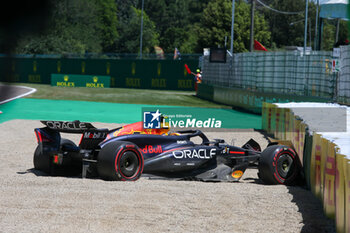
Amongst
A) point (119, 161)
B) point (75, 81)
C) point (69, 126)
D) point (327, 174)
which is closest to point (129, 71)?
point (75, 81)

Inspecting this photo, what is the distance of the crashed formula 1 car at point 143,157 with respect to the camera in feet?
25.5

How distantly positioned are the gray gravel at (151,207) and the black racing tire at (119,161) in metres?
0.20

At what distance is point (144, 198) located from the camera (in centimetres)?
659

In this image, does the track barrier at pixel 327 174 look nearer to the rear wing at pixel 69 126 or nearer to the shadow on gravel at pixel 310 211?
the shadow on gravel at pixel 310 211

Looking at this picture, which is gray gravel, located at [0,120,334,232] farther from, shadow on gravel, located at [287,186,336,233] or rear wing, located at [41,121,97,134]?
rear wing, located at [41,121,97,134]

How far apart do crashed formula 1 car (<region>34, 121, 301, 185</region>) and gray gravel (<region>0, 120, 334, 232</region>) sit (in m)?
0.30

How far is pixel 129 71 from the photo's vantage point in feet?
148

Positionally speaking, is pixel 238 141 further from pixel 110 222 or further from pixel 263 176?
pixel 110 222

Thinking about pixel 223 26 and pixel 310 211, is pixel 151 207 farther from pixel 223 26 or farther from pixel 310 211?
pixel 223 26

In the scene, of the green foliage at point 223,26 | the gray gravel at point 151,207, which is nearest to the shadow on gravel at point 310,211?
the gray gravel at point 151,207

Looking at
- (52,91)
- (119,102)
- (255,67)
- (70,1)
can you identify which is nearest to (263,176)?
(70,1)

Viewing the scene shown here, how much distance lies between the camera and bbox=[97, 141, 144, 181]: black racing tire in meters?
7.61

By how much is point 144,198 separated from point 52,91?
28579mm

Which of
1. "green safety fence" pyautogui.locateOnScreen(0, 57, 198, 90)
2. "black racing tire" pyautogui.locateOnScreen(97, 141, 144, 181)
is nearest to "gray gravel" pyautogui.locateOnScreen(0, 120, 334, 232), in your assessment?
"black racing tire" pyautogui.locateOnScreen(97, 141, 144, 181)
